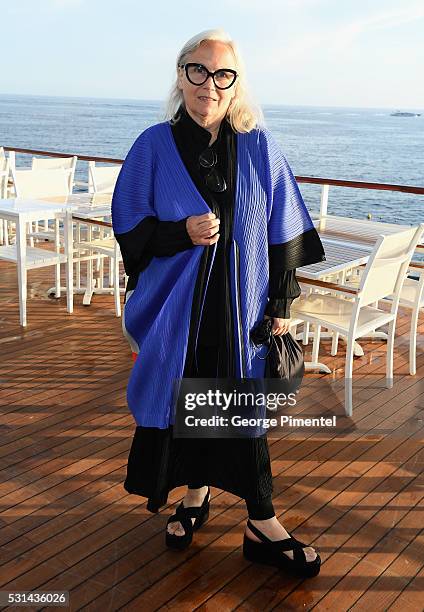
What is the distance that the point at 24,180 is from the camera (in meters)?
4.73

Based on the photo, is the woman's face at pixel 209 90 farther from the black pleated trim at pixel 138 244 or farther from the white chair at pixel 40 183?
the white chair at pixel 40 183

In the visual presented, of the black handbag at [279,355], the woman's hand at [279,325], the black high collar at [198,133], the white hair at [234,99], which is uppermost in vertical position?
the white hair at [234,99]

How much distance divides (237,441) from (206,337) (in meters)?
0.34

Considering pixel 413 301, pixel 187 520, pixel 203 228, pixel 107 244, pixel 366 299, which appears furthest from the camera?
pixel 107 244

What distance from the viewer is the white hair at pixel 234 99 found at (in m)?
1.71

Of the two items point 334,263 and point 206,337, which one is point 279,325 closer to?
point 206,337

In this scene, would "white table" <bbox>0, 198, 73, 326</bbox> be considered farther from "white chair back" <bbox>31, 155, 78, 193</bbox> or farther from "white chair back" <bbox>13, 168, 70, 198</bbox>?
"white chair back" <bbox>31, 155, 78, 193</bbox>

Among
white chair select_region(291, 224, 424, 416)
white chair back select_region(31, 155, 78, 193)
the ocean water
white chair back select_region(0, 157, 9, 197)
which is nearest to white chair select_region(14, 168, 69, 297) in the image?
white chair back select_region(31, 155, 78, 193)

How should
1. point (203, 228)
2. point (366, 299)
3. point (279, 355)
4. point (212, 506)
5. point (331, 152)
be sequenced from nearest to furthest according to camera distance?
1. point (203, 228)
2. point (279, 355)
3. point (212, 506)
4. point (366, 299)
5. point (331, 152)

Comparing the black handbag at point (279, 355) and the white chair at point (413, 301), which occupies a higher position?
the black handbag at point (279, 355)

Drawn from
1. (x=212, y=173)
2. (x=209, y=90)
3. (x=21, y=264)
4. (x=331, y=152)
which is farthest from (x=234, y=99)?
(x=331, y=152)

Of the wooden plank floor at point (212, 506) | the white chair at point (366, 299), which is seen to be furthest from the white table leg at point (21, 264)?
the white chair at point (366, 299)

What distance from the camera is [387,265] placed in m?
3.08

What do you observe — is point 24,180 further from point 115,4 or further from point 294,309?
point 115,4
